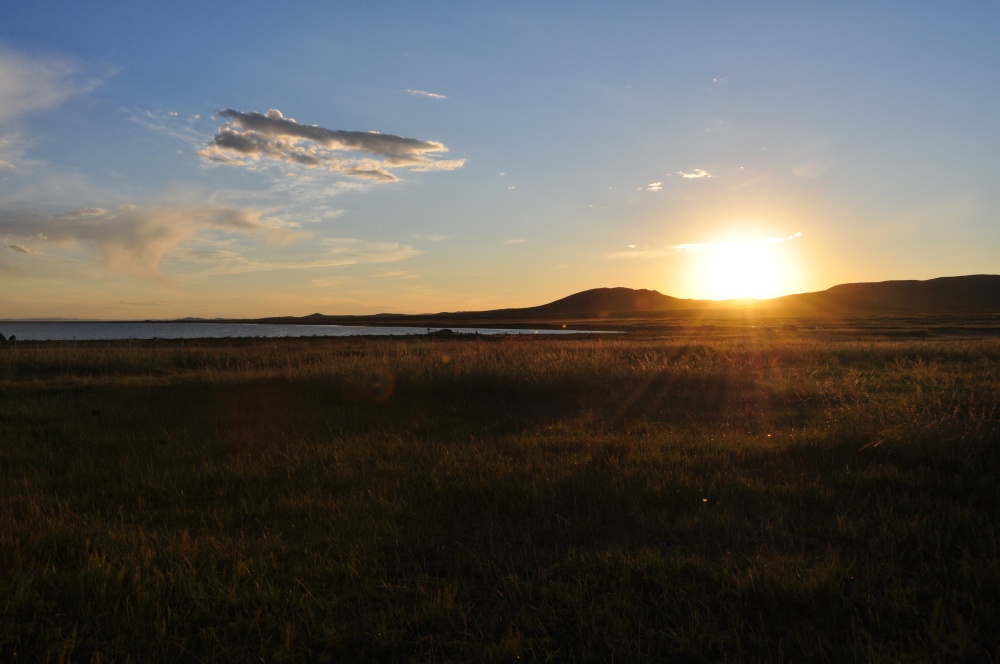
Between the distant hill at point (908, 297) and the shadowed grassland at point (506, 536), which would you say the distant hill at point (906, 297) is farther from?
the shadowed grassland at point (506, 536)

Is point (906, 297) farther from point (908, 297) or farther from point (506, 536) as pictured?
point (506, 536)

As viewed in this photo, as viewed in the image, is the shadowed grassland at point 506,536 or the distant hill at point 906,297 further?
the distant hill at point 906,297

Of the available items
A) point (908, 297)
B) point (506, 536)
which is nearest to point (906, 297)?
point (908, 297)

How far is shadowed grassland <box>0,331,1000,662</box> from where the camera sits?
346 cm

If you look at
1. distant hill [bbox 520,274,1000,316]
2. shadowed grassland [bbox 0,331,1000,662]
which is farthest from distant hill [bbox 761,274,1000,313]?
shadowed grassland [bbox 0,331,1000,662]

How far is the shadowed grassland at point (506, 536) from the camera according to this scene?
3.46 m

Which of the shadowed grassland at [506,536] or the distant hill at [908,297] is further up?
the distant hill at [908,297]

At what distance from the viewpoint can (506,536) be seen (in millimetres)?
4914

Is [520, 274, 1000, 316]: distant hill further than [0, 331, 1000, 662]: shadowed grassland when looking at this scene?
Yes

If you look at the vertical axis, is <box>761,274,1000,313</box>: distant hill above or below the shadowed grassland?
above

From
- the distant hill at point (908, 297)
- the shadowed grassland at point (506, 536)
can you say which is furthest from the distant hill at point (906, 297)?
the shadowed grassland at point (506, 536)

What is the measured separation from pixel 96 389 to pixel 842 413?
1572 cm

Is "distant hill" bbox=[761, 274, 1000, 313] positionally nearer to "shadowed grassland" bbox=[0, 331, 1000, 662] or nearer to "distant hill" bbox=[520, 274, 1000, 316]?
"distant hill" bbox=[520, 274, 1000, 316]

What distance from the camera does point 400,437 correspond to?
863 cm
